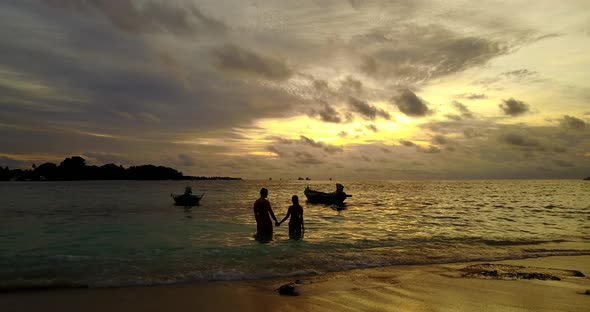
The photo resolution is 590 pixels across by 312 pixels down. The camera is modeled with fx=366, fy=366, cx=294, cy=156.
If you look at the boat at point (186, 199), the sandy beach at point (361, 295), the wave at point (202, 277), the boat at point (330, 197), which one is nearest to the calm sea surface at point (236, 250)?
the wave at point (202, 277)

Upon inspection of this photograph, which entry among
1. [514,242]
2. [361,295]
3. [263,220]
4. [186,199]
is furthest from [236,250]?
[186,199]

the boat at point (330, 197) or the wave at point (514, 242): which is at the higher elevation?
the boat at point (330, 197)

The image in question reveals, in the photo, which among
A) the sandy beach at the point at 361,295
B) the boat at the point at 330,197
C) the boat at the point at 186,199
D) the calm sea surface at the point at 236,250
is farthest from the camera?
the boat at the point at 330,197

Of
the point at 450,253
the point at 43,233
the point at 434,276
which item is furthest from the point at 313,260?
the point at 43,233

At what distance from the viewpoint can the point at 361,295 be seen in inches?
309

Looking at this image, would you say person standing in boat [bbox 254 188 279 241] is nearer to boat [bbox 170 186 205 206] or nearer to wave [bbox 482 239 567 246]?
wave [bbox 482 239 567 246]

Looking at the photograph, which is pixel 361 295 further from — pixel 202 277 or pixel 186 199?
pixel 186 199

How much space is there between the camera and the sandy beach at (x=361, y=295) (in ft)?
23.4

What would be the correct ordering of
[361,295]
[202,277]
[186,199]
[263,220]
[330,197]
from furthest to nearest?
[330,197] < [186,199] < [263,220] < [202,277] < [361,295]

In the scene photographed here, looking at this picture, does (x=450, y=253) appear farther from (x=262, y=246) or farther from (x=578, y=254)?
(x=262, y=246)

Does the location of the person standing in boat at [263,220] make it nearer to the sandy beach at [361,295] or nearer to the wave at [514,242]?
the sandy beach at [361,295]

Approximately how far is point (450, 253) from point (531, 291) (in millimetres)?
6054

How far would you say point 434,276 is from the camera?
32.4ft

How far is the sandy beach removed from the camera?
713 cm
